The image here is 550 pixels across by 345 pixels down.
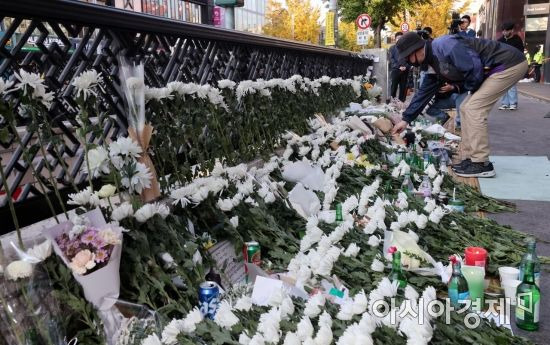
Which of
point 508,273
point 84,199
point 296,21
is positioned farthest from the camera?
point 296,21

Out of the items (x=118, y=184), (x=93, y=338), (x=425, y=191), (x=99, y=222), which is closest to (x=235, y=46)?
(x=425, y=191)

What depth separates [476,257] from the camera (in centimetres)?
327

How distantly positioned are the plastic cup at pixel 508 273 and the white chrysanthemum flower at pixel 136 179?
7.16ft

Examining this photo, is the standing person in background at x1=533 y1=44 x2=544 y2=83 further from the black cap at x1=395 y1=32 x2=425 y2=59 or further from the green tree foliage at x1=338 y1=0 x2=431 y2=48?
the black cap at x1=395 y1=32 x2=425 y2=59

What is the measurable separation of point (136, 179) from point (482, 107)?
4.68 metres

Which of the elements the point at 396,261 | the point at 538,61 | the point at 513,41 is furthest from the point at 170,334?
the point at 538,61

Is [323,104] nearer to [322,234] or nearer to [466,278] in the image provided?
[322,234]

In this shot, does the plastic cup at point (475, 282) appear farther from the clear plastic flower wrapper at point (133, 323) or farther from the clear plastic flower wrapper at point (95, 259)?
the clear plastic flower wrapper at point (95, 259)

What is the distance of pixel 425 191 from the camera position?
15.8 ft

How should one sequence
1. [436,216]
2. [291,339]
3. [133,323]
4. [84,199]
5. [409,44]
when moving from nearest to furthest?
[291,339]
[133,323]
[84,199]
[436,216]
[409,44]

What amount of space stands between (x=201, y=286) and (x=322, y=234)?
1.09 meters

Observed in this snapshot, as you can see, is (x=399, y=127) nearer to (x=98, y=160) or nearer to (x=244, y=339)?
(x=98, y=160)

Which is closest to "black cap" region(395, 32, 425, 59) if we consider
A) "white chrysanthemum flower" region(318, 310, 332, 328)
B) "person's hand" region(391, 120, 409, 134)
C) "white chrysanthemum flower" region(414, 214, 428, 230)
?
"person's hand" region(391, 120, 409, 134)

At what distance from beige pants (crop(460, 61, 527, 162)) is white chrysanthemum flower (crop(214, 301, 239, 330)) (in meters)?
4.73
